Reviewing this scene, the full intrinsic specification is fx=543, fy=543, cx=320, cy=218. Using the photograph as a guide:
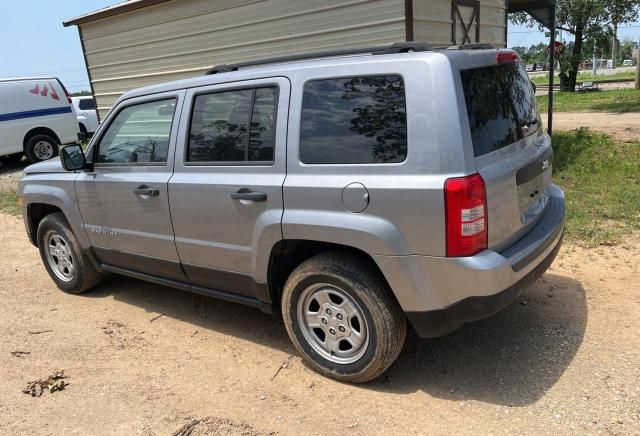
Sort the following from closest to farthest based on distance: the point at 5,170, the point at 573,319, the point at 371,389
Result: the point at 371,389 < the point at 573,319 < the point at 5,170

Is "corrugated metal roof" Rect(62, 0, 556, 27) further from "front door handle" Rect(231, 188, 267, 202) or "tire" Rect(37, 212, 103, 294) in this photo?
"front door handle" Rect(231, 188, 267, 202)

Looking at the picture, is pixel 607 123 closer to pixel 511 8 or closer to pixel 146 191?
pixel 511 8

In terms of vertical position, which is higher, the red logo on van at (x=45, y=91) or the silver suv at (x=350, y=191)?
the red logo on van at (x=45, y=91)

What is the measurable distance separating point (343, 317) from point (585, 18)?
980 inches

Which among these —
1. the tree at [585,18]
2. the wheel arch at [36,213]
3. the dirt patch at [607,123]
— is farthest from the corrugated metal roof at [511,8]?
the tree at [585,18]

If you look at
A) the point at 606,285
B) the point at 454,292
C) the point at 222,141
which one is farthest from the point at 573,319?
the point at 222,141

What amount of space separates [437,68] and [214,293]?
7.14 ft

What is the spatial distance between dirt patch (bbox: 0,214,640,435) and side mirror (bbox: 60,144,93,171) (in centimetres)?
126

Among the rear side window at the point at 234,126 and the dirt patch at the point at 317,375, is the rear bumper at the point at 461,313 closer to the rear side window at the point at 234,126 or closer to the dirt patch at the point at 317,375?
the dirt patch at the point at 317,375

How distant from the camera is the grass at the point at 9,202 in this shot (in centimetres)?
919

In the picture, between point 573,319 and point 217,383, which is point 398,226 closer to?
point 217,383

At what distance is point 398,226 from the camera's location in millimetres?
2812

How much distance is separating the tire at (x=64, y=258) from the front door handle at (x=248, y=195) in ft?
7.15

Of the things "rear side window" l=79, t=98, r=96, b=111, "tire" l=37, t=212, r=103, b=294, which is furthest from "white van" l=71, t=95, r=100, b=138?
"tire" l=37, t=212, r=103, b=294
